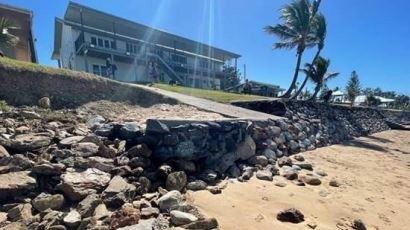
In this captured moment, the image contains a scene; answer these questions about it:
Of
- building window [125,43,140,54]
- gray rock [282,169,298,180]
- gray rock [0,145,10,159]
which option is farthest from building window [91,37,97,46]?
gray rock [0,145,10,159]

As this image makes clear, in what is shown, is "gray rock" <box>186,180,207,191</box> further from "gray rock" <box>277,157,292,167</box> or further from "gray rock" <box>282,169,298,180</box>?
"gray rock" <box>277,157,292,167</box>

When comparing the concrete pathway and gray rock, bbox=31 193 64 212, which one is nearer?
gray rock, bbox=31 193 64 212

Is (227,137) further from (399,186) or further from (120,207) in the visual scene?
(399,186)

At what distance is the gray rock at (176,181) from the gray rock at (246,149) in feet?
6.82

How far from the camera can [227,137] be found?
6.77 metres

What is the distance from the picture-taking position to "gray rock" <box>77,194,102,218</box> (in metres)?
3.59

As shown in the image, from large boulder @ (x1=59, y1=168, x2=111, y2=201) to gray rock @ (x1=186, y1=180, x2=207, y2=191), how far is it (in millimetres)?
1301

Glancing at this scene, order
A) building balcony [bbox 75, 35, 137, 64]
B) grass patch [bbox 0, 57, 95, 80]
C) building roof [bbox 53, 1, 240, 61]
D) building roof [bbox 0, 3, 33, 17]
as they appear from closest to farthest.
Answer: grass patch [bbox 0, 57, 95, 80] < building roof [bbox 0, 3, 33, 17] < building balcony [bbox 75, 35, 137, 64] < building roof [bbox 53, 1, 240, 61]

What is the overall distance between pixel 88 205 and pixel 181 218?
42.7 inches

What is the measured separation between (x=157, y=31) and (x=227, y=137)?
27264 millimetres

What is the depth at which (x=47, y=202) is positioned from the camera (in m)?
3.67

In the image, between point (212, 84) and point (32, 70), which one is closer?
point (32, 70)

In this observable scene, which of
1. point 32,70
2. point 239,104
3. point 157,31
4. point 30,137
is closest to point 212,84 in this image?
point 157,31

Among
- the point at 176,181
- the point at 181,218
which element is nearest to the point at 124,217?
the point at 181,218
